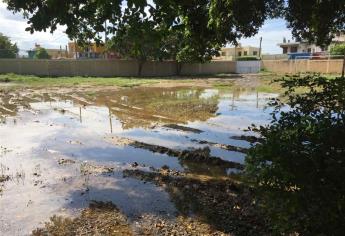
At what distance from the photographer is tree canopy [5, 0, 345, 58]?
292 inches

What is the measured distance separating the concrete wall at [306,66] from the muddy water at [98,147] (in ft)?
72.4

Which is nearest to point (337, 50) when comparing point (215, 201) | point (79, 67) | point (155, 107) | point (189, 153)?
point (79, 67)

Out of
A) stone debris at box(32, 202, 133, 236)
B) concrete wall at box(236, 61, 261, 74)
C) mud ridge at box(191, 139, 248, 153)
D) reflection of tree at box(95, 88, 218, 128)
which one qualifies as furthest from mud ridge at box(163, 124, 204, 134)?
concrete wall at box(236, 61, 261, 74)

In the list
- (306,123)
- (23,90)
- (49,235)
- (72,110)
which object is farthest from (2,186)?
(23,90)

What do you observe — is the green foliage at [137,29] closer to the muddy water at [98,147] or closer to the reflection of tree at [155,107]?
the muddy water at [98,147]

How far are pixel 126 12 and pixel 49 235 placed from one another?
13.7 feet

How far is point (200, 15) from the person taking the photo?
921 centimetres

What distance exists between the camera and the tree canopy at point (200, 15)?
24.3 ft

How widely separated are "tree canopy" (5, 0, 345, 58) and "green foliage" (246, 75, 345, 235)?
427 cm

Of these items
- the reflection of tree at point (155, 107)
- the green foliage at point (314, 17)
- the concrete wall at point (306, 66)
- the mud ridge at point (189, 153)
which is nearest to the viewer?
the green foliage at point (314, 17)

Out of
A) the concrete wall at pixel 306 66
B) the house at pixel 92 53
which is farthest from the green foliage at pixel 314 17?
the concrete wall at pixel 306 66

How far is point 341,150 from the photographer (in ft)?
11.5

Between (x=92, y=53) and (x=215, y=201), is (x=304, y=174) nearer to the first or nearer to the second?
(x=215, y=201)

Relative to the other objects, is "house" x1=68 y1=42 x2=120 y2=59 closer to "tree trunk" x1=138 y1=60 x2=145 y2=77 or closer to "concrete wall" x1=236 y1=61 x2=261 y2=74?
"tree trunk" x1=138 y1=60 x2=145 y2=77
